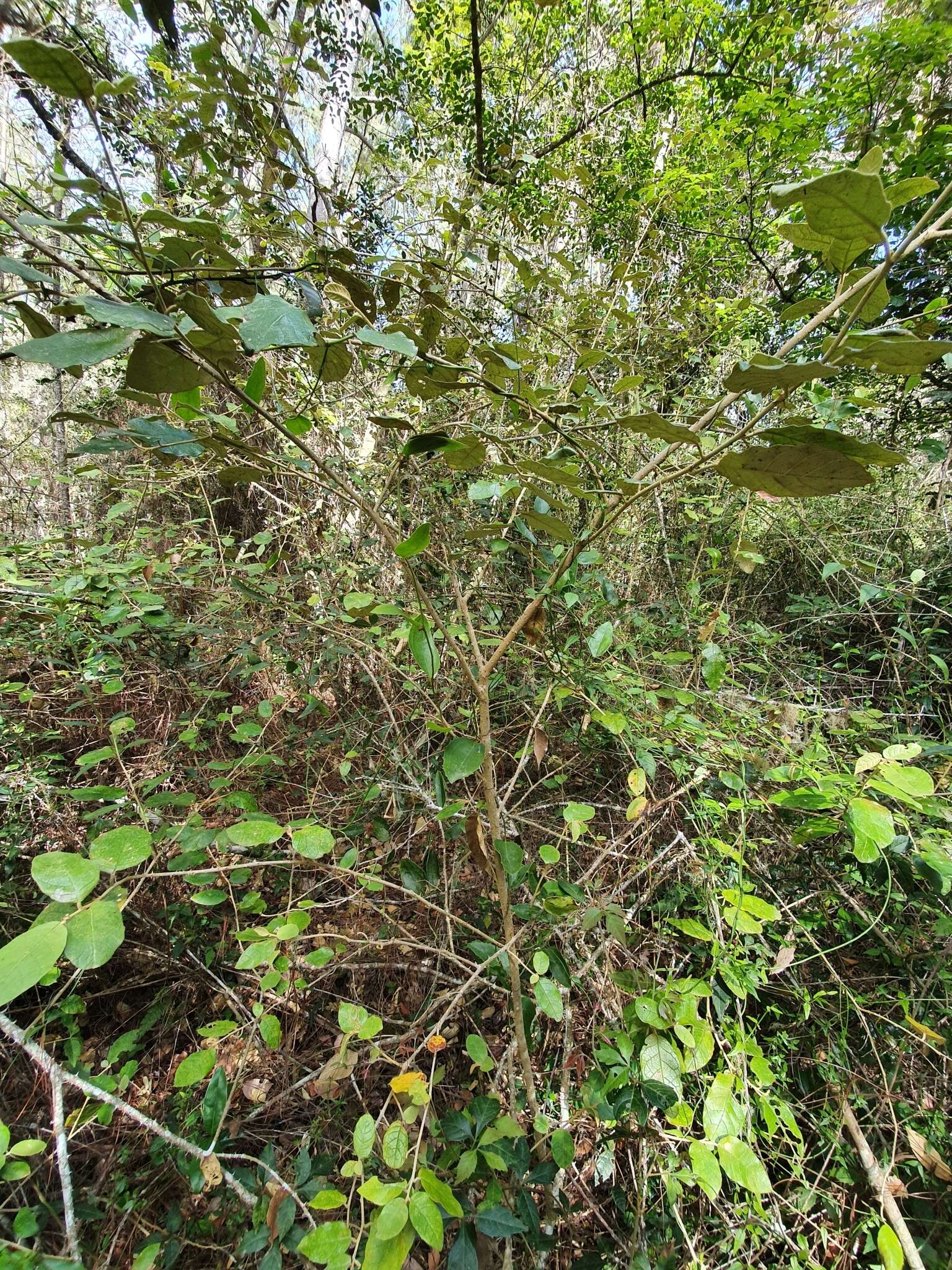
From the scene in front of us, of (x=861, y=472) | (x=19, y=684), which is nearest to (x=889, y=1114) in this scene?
(x=861, y=472)

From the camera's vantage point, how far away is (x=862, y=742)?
48.0 inches

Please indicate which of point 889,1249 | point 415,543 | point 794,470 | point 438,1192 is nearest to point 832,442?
point 794,470

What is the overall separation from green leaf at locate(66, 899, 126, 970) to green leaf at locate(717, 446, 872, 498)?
0.58 meters

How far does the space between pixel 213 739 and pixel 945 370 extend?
134 inches

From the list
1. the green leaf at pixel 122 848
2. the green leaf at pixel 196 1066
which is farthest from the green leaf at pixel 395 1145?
the green leaf at pixel 122 848

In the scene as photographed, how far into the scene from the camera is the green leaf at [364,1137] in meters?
0.55

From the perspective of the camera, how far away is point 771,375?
1.29 feet

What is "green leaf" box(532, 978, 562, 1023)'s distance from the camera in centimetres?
63

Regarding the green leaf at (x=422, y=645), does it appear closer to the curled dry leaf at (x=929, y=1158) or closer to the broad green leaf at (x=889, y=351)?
the broad green leaf at (x=889, y=351)

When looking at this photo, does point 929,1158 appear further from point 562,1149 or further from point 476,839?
point 476,839

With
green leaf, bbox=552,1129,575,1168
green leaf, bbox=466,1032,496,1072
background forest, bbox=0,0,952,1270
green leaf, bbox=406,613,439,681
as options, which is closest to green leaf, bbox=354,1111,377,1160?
background forest, bbox=0,0,952,1270

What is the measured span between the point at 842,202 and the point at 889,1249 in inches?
50.8

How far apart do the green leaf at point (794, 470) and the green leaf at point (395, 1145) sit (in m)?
0.77

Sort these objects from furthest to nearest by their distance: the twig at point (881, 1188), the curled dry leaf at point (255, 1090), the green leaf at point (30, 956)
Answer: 1. the curled dry leaf at point (255, 1090)
2. the twig at point (881, 1188)
3. the green leaf at point (30, 956)
